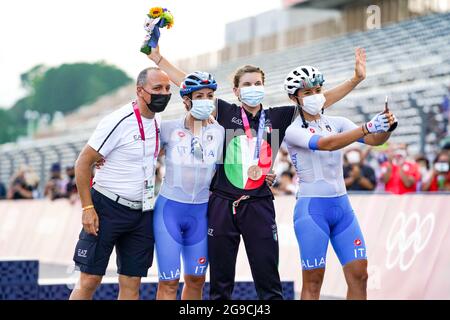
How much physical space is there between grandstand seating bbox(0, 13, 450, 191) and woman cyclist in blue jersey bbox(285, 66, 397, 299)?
742 centimetres

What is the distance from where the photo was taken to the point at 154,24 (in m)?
8.77

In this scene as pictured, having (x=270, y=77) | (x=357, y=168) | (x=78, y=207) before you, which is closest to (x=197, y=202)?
(x=357, y=168)

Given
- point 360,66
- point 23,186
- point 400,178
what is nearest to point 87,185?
point 360,66

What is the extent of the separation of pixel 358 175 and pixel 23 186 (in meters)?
11.1

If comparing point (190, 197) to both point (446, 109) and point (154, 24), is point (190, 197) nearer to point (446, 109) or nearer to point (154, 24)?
point (154, 24)

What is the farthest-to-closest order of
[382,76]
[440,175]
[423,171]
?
1. [382,76]
2. [423,171]
3. [440,175]

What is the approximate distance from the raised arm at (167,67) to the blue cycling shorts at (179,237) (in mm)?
1206

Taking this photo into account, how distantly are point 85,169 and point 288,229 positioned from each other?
698 centimetres

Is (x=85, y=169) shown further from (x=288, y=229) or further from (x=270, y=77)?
(x=270, y=77)

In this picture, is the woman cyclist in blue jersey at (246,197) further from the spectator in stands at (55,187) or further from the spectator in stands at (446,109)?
the spectator in stands at (55,187)

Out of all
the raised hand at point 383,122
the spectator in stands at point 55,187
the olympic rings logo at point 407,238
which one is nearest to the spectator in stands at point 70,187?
the spectator in stands at point 55,187

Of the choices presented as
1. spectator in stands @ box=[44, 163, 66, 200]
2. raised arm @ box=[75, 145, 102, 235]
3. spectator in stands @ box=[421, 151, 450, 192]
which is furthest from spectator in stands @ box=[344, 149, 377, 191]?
spectator in stands @ box=[44, 163, 66, 200]

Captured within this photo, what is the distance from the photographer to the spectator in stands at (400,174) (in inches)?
568

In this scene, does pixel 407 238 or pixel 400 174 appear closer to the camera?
pixel 407 238
